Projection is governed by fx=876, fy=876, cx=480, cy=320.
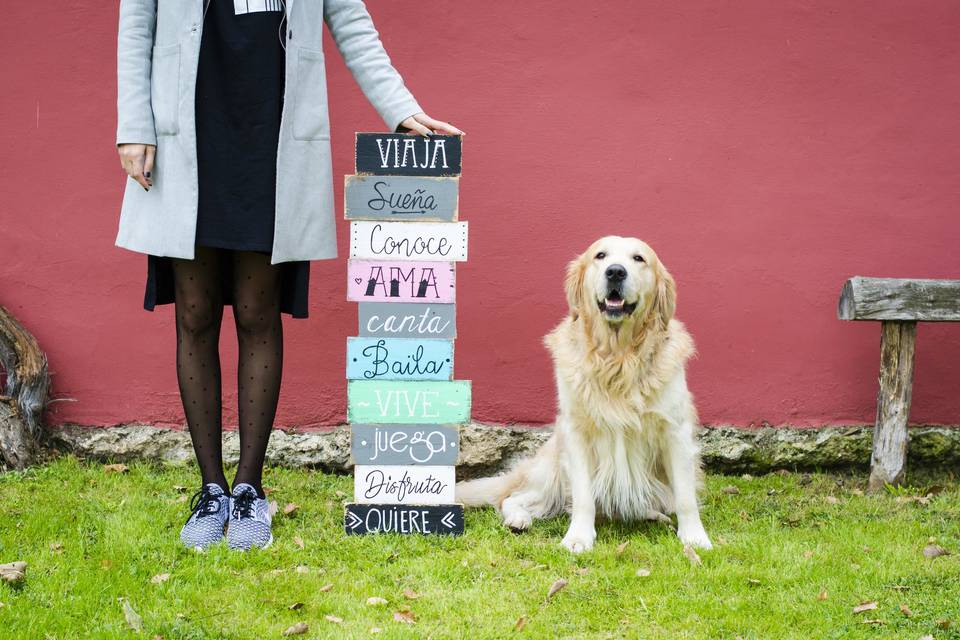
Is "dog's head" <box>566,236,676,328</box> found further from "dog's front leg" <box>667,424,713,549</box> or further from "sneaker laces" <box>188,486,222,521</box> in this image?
"sneaker laces" <box>188,486,222,521</box>

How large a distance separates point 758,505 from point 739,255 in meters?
1.17

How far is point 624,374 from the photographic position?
3078mm

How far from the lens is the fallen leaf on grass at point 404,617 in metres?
2.36

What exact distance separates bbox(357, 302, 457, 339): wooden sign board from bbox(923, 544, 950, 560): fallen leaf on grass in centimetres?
173

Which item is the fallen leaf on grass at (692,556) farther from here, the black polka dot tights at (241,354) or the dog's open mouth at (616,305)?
the black polka dot tights at (241,354)

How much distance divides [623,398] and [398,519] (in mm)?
897

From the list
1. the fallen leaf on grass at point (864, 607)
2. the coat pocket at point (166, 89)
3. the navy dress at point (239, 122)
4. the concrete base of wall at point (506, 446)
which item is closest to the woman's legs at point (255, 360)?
the navy dress at point (239, 122)

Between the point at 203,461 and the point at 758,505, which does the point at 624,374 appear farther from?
the point at 203,461

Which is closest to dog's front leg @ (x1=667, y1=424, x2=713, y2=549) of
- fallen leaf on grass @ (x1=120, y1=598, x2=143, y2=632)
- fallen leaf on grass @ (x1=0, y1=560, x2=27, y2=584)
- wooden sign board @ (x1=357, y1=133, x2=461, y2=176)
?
wooden sign board @ (x1=357, y1=133, x2=461, y2=176)

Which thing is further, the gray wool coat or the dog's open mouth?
the dog's open mouth

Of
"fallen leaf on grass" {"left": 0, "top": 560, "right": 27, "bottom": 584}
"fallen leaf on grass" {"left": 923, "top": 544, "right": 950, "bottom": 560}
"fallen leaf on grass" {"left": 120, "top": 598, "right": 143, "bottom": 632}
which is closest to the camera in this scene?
"fallen leaf on grass" {"left": 120, "top": 598, "right": 143, "bottom": 632}

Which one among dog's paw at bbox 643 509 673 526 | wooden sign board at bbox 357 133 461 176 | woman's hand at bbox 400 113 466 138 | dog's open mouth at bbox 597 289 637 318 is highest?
woman's hand at bbox 400 113 466 138

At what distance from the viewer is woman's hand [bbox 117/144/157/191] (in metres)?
2.66

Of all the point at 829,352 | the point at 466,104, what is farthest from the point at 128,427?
the point at 829,352
